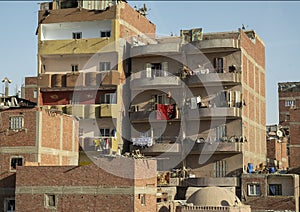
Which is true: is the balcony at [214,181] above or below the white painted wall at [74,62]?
below

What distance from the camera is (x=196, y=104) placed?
48.2 meters

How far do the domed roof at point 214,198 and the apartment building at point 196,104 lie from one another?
6.64 m

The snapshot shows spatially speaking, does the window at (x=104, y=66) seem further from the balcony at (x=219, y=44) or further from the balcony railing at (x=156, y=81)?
the balcony at (x=219, y=44)

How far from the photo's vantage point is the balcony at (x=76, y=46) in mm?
49938

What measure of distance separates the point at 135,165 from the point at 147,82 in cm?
1511

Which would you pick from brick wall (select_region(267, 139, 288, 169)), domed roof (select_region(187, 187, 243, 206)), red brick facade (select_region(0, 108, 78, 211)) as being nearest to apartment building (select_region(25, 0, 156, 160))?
red brick facade (select_region(0, 108, 78, 211))

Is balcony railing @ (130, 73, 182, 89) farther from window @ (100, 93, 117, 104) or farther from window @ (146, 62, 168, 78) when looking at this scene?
window @ (100, 93, 117, 104)

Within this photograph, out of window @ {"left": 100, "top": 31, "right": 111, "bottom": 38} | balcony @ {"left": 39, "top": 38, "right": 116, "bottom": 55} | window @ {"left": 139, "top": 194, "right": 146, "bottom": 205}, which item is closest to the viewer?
window @ {"left": 139, "top": 194, "right": 146, "bottom": 205}

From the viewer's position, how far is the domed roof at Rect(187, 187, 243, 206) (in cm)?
3838

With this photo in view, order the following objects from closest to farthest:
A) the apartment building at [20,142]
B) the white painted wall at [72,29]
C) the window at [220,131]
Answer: the apartment building at [20,142] < the window at [220,131] < the white painted wall at [72,29]

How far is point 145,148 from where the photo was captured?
4884 centimetres

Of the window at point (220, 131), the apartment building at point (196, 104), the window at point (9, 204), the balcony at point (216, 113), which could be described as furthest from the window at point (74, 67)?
the window at point (9, 204)

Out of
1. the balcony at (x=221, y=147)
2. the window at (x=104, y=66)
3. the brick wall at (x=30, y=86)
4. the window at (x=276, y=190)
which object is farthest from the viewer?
the brick wall at (x=30, y=86)

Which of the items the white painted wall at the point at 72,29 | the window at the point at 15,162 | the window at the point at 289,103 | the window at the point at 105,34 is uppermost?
the white painted wall at the point at 72,29
